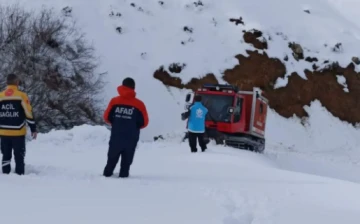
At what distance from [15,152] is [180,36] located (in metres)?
26.7

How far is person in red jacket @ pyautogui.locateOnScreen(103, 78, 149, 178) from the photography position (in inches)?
370

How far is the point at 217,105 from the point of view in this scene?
2120 centimetres

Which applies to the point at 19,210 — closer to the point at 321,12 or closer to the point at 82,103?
the point at 82,103

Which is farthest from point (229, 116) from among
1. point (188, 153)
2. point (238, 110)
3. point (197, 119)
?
point (188, 153)

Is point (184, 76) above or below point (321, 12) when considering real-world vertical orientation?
below

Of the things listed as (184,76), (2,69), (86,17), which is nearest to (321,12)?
(184,76)

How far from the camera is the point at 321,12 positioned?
42.1m

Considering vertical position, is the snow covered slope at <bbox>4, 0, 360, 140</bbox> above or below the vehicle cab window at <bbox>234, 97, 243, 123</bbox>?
above

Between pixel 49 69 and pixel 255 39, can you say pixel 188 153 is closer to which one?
pixel 49 69

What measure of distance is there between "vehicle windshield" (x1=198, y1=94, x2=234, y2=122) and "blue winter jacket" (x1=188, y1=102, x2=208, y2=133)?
518cm

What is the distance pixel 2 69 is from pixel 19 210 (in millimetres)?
17346

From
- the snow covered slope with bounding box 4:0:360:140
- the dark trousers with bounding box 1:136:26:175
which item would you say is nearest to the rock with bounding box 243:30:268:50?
the snow covered slope with bounding box 4:0:360:140

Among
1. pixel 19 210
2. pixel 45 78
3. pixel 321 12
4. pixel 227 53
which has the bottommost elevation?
pixel 19 210

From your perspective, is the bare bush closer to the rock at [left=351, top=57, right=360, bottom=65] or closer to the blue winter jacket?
the blue winter jacket
